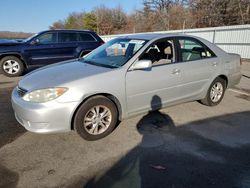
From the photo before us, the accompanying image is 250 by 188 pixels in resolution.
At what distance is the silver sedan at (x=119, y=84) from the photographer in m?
3.30

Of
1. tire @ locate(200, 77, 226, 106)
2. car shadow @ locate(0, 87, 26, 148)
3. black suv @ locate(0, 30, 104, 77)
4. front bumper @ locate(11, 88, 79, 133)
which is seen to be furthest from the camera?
black suv @ locate(0, 30, 104, 77)

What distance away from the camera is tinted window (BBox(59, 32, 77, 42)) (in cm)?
931

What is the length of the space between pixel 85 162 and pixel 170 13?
35.4 meters

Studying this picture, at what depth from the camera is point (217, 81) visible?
5.21 meters

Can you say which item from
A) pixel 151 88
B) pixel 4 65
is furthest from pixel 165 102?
pixel 4 65

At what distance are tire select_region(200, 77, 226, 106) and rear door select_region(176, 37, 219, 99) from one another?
0.23 m

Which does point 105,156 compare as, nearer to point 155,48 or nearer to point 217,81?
point 155,48

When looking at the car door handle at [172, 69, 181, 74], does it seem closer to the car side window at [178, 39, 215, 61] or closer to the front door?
the front door

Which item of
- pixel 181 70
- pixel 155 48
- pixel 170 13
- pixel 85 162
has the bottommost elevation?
pixel 85 162

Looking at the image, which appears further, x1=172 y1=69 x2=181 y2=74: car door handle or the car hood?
x1=172 y1=69 x2=181 y2=74: car door handle

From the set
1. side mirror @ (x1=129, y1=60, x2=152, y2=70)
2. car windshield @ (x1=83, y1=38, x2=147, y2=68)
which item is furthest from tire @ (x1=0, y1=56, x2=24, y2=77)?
side mirror @ (x1=129, y1=60, x2=152, y2=70)

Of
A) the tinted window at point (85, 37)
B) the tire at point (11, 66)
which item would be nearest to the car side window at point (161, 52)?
the tinted window at point (85, 37)

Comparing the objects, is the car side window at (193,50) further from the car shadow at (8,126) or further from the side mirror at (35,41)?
the side mirror at (35,41)

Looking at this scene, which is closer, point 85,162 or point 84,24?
point 85,162
